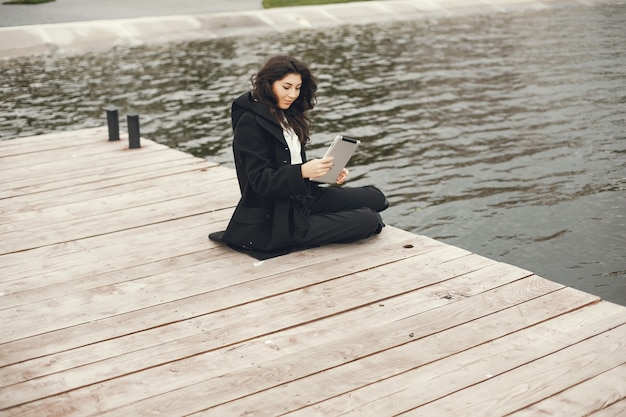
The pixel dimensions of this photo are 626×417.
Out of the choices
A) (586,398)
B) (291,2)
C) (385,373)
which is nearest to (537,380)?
(586,398)

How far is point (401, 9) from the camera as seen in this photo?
93.5 feet

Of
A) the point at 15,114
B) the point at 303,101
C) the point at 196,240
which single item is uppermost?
the point at 303,101

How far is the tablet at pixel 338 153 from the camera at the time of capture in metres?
6.16

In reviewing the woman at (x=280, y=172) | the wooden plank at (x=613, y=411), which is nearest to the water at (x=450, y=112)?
the woman at (x=280, y=172)

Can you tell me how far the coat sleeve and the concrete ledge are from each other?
17.1 metres

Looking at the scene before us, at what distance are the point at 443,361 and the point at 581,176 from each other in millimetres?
6958

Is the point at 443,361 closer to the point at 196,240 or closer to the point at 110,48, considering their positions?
the point at 196,240

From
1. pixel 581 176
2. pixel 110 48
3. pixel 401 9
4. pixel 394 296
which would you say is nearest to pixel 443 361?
pixel 394 296

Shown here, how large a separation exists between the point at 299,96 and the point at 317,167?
70cm

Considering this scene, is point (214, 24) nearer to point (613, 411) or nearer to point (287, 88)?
point (287, 88)

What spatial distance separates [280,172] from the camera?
6.10 meters

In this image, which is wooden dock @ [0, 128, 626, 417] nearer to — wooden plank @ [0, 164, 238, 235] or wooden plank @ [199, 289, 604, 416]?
wooden plank @ [199, 289, 604, 416]

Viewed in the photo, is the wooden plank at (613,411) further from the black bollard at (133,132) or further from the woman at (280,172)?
the black bollard at (133,132)

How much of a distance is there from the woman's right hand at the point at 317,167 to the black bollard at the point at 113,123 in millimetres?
5041
